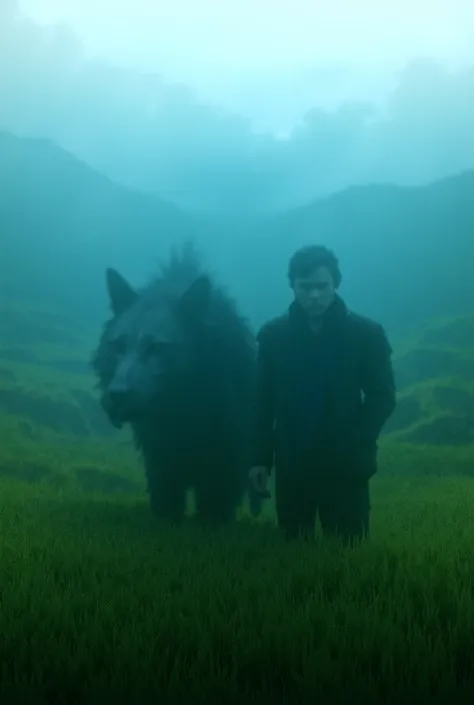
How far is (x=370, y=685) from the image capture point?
1870 millimetres

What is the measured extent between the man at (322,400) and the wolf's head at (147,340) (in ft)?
1.80

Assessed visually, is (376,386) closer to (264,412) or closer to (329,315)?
(329,315)

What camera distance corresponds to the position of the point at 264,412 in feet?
12.4

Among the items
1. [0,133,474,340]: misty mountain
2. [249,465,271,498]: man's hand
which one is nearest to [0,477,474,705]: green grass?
[249,465,271,498]: man's hand

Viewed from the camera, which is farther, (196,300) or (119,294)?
(119,294)

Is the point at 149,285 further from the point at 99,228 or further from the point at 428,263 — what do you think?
the point at 99,228

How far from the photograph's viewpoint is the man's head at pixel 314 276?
3.57 m

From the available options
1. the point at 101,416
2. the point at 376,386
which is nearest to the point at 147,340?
the point at 376,386

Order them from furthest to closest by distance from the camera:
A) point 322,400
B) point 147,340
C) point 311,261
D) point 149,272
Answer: point 149,272 → point 147,340 → point 322,400 → point 311,261

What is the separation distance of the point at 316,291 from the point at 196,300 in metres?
0.83

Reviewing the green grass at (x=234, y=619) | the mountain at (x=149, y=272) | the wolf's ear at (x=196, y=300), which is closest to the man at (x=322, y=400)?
the green grass at (x=234, y=619)

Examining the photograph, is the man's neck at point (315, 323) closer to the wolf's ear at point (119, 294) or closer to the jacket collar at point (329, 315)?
the jacket collar at point (329, 315)

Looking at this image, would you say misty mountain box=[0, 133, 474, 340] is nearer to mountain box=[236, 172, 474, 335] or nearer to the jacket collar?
mountain box=[236, 172, 474, 335]

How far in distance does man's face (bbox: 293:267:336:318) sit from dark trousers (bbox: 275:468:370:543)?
74 centimetres
